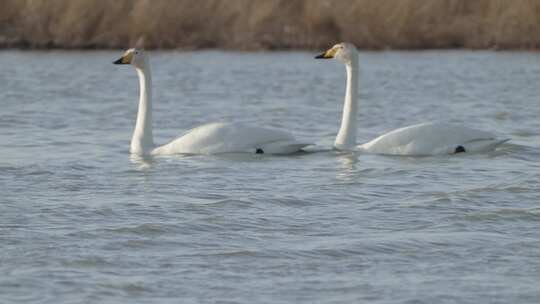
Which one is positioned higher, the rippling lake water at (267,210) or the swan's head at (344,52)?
the swan's head at (344,52)

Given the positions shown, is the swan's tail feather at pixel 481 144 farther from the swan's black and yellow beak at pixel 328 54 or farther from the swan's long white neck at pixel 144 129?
the swan's long white neck at pixel 144 129

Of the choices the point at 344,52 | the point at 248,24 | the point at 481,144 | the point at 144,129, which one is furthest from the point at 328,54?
the point at 248,24

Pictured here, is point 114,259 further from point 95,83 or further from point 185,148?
point 95,83

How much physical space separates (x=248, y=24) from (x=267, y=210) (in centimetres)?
1581

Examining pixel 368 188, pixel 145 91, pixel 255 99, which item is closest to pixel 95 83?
pixel 255 99

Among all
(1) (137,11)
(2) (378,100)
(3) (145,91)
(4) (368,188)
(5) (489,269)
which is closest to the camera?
(5) (489,269)

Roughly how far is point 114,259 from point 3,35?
18087 mm

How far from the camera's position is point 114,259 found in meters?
6.66

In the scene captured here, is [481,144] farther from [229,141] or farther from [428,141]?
[229,141]

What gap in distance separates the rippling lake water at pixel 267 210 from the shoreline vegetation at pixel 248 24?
6.95 meters

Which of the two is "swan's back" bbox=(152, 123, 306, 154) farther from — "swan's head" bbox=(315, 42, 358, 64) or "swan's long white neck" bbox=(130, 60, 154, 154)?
"swan's head" bbox=(315, 42, 358, 64)

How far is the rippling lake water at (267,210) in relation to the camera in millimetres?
6109

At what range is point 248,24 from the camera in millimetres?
23797

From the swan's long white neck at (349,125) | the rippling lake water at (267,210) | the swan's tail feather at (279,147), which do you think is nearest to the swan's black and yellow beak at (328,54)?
the swan's long white neck at (349,125)
